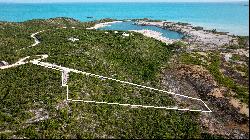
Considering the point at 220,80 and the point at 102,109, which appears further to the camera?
the point at 220,80

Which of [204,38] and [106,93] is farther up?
[204,38]

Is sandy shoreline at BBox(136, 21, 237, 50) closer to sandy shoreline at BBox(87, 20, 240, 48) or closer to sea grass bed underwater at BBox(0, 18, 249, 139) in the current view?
sandy shoreline at BBox(87, 20, 240, 48)

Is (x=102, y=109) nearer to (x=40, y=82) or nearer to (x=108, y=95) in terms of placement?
(x=108, y=95)

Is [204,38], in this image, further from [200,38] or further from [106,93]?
[106,93]

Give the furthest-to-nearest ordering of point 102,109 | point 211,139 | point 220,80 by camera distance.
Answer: point 220,80
point 102,109
point 211,139

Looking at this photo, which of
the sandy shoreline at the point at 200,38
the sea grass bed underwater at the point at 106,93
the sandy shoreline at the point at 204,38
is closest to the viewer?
the sea grass bed underwater at the point at 106,93

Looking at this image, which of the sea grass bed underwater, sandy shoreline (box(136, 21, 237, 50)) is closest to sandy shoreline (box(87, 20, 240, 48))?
sandy shoreline (box(136, 21, 237, 50))

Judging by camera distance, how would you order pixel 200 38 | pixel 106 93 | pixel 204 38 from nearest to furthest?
pixel 106 93 → pixel 200 38 → pixel 204 38

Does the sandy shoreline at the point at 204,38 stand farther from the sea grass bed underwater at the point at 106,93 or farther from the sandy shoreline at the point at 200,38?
the sea grass bed underwater at the point at 106,93

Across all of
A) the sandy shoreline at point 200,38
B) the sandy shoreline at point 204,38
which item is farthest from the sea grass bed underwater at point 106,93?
the sandy shoreline at point 204,38

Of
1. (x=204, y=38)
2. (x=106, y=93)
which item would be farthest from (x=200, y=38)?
(x=106, y=93)

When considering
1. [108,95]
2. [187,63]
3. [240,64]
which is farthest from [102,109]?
[240,64]
